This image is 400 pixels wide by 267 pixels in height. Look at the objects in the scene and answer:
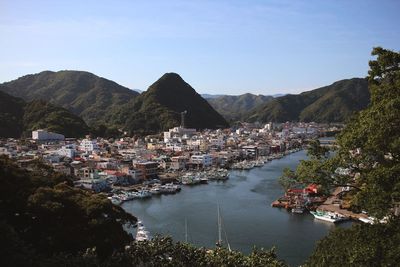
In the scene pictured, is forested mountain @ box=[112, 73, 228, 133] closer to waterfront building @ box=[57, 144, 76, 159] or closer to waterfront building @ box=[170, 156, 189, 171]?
waterfront building @ box=[57, 144, 76, 159]

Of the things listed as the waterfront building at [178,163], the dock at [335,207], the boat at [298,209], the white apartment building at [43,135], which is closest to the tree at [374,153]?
the dock at [335,207]

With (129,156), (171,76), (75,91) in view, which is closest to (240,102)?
(75,91)

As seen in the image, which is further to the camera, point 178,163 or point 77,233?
point 178,163

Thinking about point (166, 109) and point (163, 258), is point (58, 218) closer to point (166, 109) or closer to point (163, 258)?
point (163, 258)

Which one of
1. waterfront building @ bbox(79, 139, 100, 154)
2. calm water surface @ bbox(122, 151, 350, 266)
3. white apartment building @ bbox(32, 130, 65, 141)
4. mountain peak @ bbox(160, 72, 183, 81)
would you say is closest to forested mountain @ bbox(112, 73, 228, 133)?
mountain peak @ bbox(160, 72, 183, 81)

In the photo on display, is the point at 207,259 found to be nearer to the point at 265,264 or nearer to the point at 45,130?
the point at 265,264

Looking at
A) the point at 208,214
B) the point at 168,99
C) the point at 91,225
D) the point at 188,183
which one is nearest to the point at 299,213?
the point at 208,214
